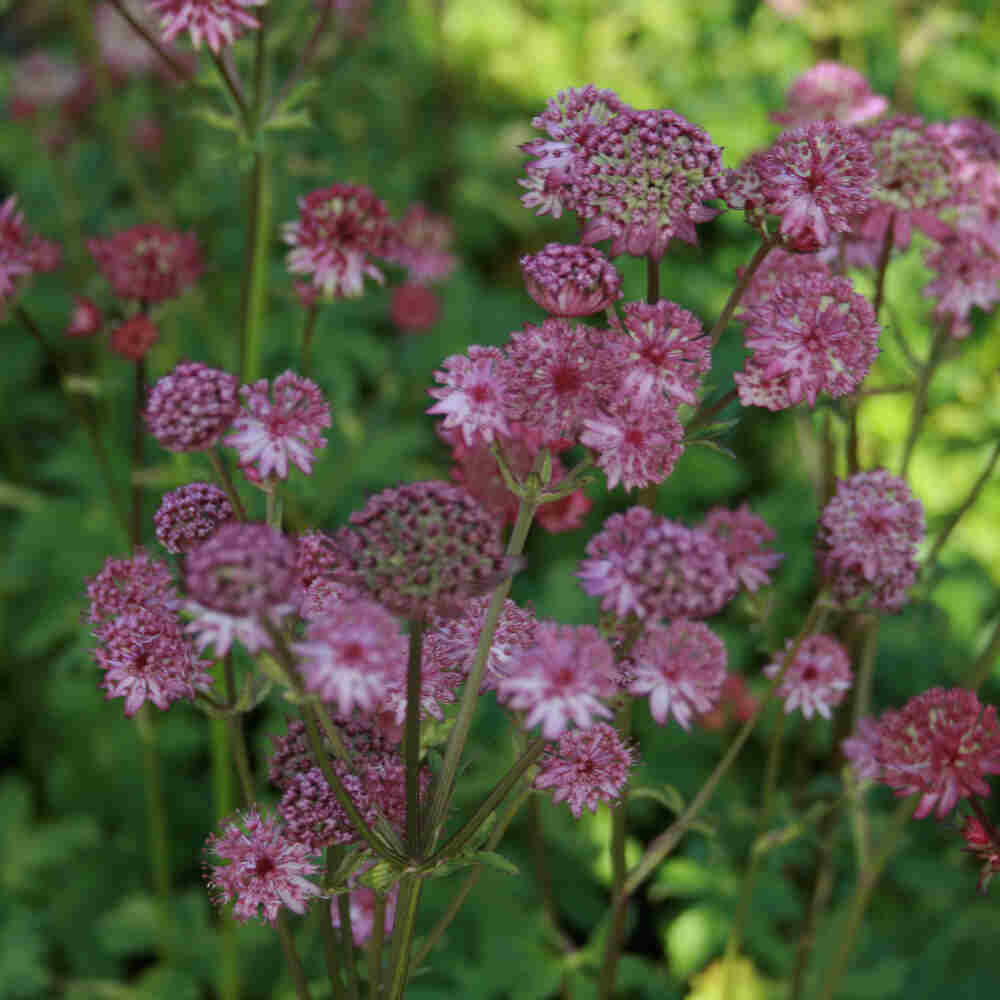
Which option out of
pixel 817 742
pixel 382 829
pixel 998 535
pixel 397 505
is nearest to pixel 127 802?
pixel 817 742

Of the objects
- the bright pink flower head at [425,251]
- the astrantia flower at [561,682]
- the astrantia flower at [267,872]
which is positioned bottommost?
the astrantia flower at [267,872]

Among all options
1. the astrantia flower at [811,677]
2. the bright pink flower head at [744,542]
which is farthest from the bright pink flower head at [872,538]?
the astrantia flower at [811,677]

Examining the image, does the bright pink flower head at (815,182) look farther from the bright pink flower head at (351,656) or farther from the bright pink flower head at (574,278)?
the bright pink flower head at (351,656)

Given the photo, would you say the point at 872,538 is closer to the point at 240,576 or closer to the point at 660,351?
the point at 660,351

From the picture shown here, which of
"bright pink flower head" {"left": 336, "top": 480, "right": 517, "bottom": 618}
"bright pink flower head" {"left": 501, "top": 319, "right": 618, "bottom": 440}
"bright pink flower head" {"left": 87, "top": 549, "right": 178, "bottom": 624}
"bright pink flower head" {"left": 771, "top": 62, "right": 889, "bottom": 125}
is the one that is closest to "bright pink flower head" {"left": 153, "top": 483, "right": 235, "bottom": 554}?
"bright pink flower head" {"left": 87, "top": 549, "right": 178, "bottom": 624}

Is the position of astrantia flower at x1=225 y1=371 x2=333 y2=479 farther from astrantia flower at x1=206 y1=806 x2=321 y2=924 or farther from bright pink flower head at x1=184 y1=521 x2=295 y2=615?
astrantia flower at x1=206 y1=806 x2=321 y2=924

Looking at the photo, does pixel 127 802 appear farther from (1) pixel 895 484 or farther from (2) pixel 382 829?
(1) pixel 895 484

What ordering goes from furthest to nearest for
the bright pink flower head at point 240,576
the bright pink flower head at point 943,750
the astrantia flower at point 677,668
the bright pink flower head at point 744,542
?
the bright pink flower head at point 744,542, the bright pink flower head at point 943,750, the astrantia flower at point 677,668, the bright pink flower head at point 240,576
